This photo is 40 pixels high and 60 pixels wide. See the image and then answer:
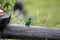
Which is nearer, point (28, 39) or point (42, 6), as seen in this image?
point (28, 39)

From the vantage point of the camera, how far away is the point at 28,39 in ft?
4.58

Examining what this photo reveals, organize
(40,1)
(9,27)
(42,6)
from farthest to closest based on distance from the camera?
(40,1) → (42,6) → (9,27)

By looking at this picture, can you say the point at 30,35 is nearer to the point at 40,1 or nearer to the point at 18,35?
the point at 18,35

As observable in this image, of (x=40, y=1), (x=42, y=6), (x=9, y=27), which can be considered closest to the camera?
(x=9, y=27)

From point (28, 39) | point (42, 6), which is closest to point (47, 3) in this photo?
point (42, 6)

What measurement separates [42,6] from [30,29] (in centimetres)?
395

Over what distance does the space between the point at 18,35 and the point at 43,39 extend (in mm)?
152

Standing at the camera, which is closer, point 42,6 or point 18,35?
point 18,35

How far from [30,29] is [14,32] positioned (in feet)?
0.32

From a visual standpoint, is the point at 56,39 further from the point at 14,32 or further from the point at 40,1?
the point at 40,1

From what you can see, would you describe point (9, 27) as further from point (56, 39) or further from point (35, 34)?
point (56, 39)

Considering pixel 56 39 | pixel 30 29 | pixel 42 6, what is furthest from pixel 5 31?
pixel 42 6

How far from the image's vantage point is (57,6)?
5.41 m

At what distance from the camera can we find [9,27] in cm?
136
